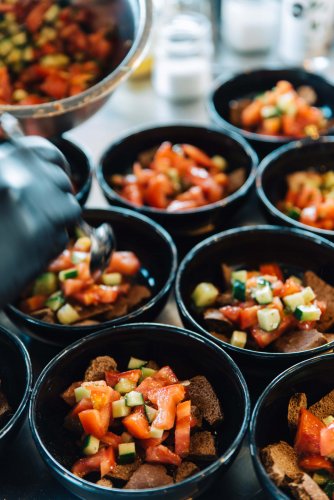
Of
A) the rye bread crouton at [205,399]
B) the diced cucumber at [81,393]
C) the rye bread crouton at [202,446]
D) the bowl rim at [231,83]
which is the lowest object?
the rye bread crouton at [202,446]

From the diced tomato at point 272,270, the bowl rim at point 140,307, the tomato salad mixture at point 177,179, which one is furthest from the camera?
the tomato salad mixture at point 177,179

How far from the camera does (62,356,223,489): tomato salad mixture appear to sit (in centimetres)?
120

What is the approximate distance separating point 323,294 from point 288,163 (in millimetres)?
531

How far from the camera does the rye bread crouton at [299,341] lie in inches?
53.4

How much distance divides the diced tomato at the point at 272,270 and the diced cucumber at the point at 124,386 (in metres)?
0.49

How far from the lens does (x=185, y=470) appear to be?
47.1 inches

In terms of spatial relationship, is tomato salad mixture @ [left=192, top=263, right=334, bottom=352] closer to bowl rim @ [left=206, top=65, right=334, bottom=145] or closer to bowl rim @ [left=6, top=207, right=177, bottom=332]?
bowl rim @ [left=6, top=207, right=177, bottom=332]

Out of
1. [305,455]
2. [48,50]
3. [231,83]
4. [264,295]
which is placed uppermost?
[48,50]

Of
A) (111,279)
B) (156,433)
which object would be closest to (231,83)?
(111,279)

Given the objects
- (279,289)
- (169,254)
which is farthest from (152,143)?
(279,289)

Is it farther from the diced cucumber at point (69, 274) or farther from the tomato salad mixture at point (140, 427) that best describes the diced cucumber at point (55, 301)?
the tomato salad mixture at point (140, 427)

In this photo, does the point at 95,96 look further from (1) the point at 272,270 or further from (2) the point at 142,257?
(1) the point at 272,270

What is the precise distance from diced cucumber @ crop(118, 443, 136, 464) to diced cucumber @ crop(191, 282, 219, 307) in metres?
0.43

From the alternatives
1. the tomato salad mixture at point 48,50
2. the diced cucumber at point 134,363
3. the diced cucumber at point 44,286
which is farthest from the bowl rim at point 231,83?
the diced cucumber at point 134,363
